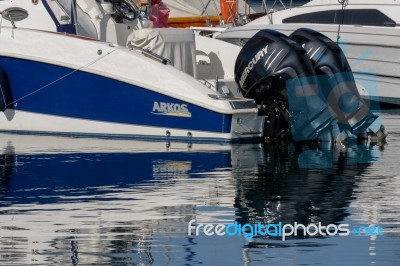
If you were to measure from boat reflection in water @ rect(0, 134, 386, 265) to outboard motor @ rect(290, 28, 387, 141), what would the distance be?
417mm

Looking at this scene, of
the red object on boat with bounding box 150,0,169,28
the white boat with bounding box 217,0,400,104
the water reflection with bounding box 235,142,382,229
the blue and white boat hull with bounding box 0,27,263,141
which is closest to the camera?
the water reflection with bounding box 235,142,382,229

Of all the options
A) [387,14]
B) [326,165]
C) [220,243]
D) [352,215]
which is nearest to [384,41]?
[387,14]

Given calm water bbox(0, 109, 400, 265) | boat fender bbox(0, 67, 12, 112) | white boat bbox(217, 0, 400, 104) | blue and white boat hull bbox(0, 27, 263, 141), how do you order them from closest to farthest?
calm water bbox(0, 109, 400, 265)
blue and white boat hull bbox(0, 27, 263, 141)
boat fender bbox(0, 67, 12, 112)
white boat bbox(217, 0, 400, 104)

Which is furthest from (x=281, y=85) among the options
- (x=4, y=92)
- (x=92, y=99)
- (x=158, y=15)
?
(x=158, y=15)

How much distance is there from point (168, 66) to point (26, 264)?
6482 mm

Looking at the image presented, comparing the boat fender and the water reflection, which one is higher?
the boat fender

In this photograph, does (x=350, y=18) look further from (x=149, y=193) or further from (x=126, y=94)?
(x=149, y=193)

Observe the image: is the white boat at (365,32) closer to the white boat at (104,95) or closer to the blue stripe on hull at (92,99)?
the white boat at (104,95)

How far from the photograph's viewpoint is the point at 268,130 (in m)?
15.0

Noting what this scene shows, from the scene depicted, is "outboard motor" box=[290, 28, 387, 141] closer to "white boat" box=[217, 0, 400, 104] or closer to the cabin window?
"white boat" box=[217, 0, 400, 104]

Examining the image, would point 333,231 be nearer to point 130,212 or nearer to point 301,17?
point 130,212

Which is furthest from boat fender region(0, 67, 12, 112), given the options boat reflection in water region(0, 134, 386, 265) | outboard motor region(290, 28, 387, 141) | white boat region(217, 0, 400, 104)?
Answer: white boat region(217, 0, 400, 104)

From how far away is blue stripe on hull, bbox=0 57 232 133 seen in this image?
14555mm

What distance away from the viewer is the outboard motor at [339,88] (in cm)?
1479
